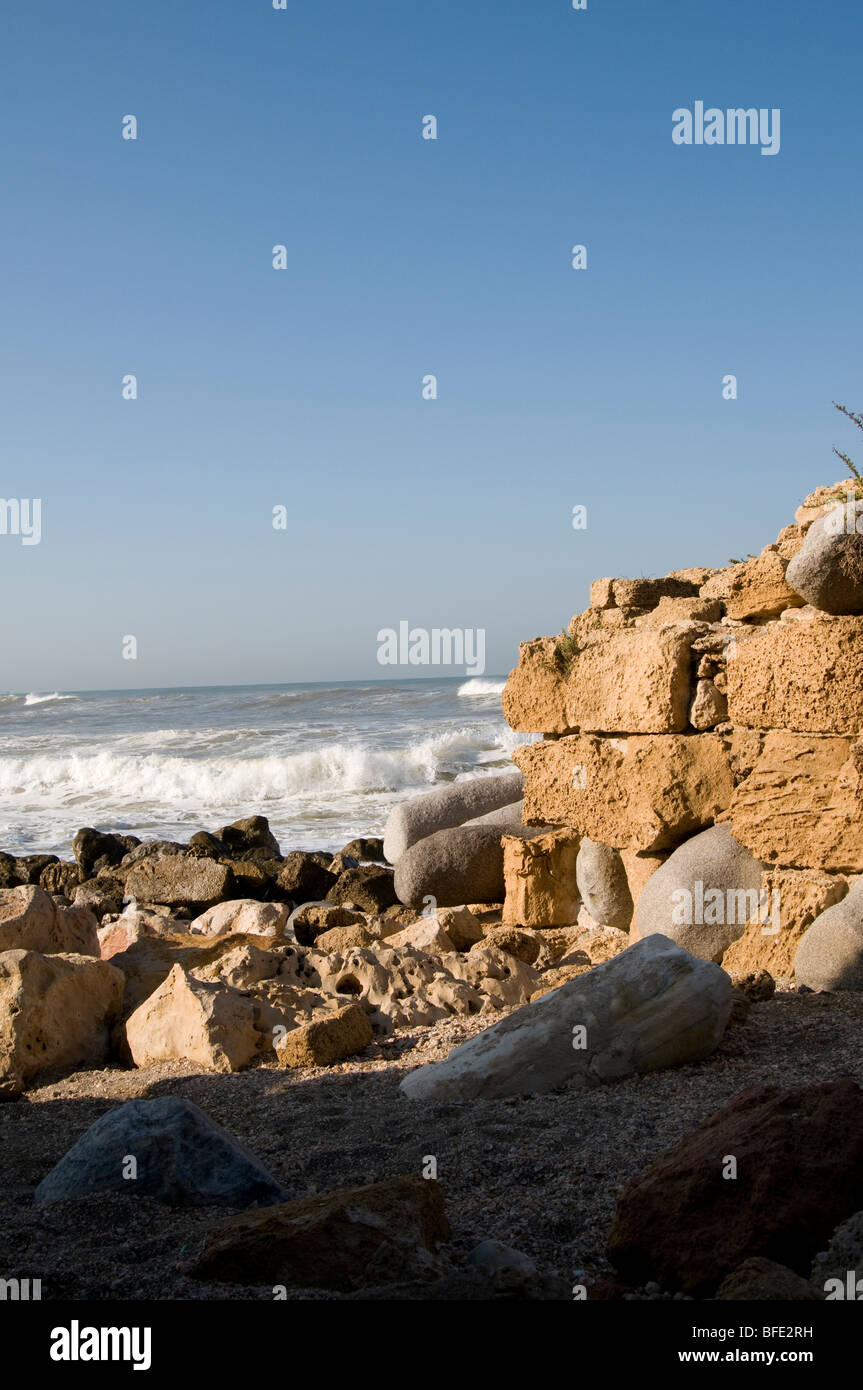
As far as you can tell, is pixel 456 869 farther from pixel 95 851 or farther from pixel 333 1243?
pixel 333 1243

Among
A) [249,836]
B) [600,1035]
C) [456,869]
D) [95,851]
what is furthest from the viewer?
[249,836]

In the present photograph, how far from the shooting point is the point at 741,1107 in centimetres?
327

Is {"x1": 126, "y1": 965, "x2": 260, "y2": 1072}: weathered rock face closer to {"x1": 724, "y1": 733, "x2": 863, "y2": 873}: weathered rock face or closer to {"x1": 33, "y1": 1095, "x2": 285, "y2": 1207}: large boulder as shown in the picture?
{"x1": 33, "y1": 1095, "x2": 285, "y2": 1207}: large boulder

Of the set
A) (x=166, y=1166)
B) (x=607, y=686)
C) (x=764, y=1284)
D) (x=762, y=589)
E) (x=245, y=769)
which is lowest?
(x=245, y=769)

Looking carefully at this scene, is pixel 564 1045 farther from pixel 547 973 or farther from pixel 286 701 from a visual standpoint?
pixel 286 701

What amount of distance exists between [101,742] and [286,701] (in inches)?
456

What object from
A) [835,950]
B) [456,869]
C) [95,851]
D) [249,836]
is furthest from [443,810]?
[95,851]

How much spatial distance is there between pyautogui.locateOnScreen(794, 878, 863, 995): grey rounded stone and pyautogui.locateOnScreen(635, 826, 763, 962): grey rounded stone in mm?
660

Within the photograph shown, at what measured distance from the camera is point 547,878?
322 inches

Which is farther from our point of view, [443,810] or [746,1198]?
[443,810]

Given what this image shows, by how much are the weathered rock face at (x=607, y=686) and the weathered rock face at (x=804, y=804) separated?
72 cm

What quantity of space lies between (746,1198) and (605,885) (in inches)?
199

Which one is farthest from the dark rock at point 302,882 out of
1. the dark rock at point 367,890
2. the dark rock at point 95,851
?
the dark rock at point 95,851
